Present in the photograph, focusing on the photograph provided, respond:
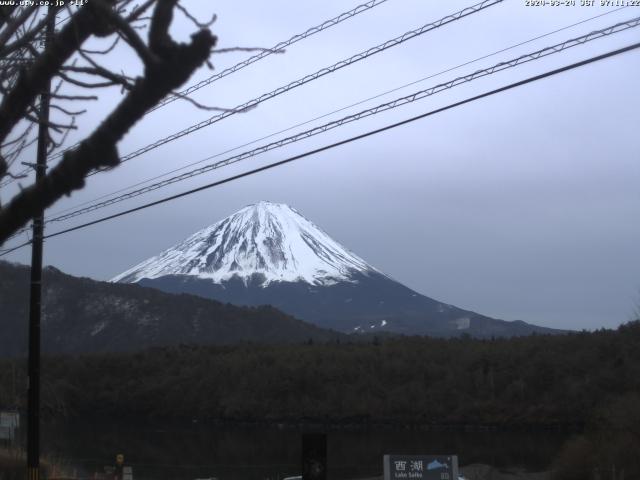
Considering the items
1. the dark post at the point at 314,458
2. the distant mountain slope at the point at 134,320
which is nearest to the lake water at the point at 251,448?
the dark post at the point at 314,458

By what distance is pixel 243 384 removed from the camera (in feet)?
226

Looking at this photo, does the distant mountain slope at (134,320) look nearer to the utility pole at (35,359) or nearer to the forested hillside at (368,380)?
the forested hillside at (368,380)

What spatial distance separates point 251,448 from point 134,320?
58.3m

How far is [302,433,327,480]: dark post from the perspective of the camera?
10.3 metres

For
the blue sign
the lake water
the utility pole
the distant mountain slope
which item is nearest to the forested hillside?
the lake water

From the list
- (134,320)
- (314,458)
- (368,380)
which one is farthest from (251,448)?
(134,320)

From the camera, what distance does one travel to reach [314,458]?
34.0 ft

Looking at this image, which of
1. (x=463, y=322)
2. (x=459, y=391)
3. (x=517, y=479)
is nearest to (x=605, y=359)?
(x=459, y=391)

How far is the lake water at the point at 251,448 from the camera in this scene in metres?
34.9

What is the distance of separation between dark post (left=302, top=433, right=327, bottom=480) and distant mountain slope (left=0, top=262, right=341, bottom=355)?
85.8m

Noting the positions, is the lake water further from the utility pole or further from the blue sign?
the blue sign

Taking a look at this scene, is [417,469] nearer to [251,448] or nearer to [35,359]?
[35,359]

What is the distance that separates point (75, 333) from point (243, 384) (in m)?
36.2

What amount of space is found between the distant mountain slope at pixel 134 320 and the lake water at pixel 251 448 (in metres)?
38.8
